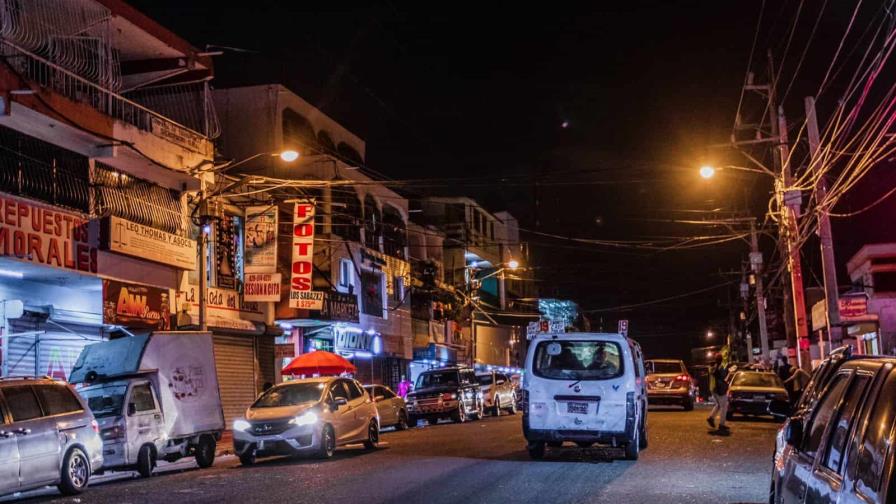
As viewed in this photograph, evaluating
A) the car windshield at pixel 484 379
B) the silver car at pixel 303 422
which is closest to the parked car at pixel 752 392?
the silver car at pixel 303 422

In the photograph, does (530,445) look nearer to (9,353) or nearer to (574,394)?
(574,394)

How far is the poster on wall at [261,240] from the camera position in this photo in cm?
2986

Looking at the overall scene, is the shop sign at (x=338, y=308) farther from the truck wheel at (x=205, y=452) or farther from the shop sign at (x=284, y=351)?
the truck wheel at (x=205, y=452)

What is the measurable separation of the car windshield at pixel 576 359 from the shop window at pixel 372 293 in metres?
25.2

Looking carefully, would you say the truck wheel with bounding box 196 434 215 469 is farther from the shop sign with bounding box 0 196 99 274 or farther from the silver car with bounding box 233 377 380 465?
the shop sign with bounding box 0 196 99 274

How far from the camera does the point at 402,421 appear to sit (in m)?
29.8

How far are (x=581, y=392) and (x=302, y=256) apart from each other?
51.5 ft

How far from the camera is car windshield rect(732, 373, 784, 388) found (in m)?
28.0

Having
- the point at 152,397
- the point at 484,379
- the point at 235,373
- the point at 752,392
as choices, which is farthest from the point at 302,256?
the point at 752,392

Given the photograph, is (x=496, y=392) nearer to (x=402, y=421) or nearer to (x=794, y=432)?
(x=402, y=421)

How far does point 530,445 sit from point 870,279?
83.0 feet

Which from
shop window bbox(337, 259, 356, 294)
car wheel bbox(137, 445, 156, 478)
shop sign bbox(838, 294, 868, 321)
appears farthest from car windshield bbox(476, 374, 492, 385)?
car wheel bbox(137, 445, 156, 478)

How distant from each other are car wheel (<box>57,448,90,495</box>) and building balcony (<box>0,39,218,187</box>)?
8189 millimetres

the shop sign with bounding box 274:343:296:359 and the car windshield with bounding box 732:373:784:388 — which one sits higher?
the shop sign with bounding box 274:343:296:359
